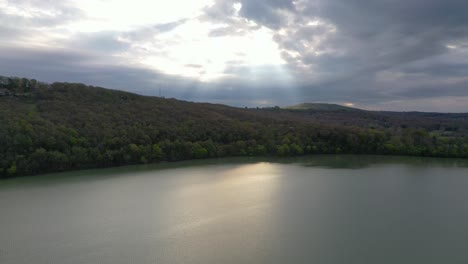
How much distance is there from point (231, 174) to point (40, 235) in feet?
35.1

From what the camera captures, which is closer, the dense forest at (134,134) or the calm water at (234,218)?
the calm water at (234,218)

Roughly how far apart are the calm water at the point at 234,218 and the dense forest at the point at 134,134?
6.65ft

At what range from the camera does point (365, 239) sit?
8.80 m

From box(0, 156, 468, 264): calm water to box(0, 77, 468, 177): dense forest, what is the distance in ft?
6.65

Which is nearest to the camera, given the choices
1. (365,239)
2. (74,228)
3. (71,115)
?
(365,239)

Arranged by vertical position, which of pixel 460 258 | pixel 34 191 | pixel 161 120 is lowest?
pixel 34 191

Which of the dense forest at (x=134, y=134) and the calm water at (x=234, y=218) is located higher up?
the dense forest at (x=134, y=134)

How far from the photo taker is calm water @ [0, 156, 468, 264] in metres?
8.03

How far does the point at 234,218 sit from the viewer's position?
418 inches

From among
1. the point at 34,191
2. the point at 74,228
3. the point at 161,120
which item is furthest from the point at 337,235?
the point at 161,120

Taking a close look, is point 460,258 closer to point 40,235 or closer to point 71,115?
point 40,235

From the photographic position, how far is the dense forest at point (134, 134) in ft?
60.5

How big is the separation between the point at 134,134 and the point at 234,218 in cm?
1423

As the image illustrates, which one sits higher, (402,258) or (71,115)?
(71,115)
